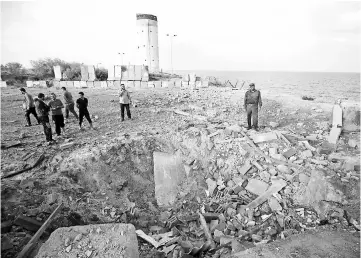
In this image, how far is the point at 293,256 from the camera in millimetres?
3520

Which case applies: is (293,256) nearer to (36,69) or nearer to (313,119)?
(313,119)

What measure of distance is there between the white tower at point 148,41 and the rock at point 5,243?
27848 mm

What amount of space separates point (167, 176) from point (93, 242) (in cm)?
359

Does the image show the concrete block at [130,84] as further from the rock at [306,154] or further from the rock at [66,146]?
the rock at [306,154]

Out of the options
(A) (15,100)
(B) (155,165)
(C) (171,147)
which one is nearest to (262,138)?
(C) (171,147)

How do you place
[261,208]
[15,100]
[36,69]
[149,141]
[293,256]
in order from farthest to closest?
[36,69] → [15,100] → [149,141] → [261,208] → [293,256]

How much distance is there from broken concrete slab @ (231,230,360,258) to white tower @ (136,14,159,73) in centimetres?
2843

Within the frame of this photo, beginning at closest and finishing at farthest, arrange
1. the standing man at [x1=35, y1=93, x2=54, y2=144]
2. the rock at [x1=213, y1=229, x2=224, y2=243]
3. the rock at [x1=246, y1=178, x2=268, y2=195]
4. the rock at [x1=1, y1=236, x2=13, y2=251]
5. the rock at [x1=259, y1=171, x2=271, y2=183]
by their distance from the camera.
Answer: the rock at [x1=1, y1=236, x2=13, y2=251] → the rock at [x1=213, y1=229, x2=224, y2=243] → the rock at [x1=246, y1=178, x2=268, y2=195] → the rock at [x1=259, y1=171, x2=271, y2=183] → the standing man at [x1=35, y1=93, x2=54, y2=144]

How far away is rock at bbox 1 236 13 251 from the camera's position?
3.64 metres

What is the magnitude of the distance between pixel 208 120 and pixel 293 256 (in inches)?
244

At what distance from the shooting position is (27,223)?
415 cm

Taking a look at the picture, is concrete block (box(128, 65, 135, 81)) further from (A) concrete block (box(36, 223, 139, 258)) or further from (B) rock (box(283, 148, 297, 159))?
(A) concrete block (box(36, 223, 139, 258))

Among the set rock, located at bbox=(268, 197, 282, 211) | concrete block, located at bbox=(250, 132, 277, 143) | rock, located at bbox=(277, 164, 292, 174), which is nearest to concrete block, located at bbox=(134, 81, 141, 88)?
concrete block, located at bbox=(250, 132, 277, 143)

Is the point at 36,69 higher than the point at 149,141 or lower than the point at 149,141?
higher
